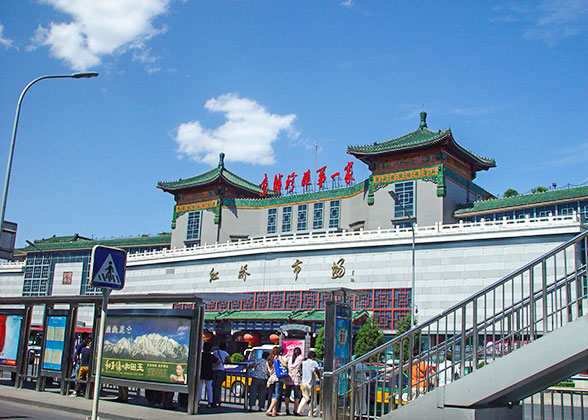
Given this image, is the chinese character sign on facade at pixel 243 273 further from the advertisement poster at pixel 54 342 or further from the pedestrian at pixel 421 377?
the pedestrian at pixel 421 377

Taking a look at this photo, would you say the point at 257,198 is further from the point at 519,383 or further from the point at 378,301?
the point at 519,383

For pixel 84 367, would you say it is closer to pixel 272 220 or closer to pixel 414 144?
pixel 414 144

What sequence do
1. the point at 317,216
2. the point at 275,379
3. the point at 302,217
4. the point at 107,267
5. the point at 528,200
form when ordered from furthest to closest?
the point at 302,217 < the point at 317,216 < the point at 528,200 < the point at 275,379 < the point at 107,267

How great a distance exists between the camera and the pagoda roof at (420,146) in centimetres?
4344

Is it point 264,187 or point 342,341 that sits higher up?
point 264,187

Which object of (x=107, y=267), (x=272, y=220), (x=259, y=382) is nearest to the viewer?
(x=107, y=267)

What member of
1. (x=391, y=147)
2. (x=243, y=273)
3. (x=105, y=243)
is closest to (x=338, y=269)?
(x=243, y=273)

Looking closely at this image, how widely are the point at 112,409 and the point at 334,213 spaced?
39572 mm

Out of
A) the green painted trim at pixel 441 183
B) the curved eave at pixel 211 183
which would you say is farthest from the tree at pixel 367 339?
the curved eave at pixel 211 183

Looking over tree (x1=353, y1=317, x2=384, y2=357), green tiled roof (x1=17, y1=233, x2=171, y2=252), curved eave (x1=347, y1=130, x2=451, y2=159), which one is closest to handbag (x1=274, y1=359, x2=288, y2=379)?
tree (x1=353, y1=317, x2=384, y2=357)

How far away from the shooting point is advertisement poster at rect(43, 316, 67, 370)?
565 inches

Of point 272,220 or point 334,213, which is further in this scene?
point 272,220

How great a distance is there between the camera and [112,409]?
1151cm

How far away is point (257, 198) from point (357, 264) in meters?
20.4
